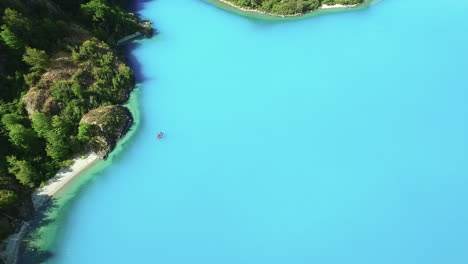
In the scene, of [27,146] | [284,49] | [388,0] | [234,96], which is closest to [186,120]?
[234,96]

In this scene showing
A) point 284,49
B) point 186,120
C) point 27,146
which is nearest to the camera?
point 27,146

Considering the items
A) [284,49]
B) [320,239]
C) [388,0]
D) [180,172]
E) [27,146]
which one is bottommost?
[320,239]

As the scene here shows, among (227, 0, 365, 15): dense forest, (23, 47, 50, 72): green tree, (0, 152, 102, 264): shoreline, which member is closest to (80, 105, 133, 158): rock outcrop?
(0, 152, 102, 264): shoreline

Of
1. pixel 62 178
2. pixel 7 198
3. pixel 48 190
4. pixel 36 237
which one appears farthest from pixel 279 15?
pixel 36 237

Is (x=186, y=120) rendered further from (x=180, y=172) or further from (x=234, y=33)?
(x=234, y=33)

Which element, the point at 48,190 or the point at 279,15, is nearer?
the point at 48,190

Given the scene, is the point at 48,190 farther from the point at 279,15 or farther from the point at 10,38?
the point at 279,15
